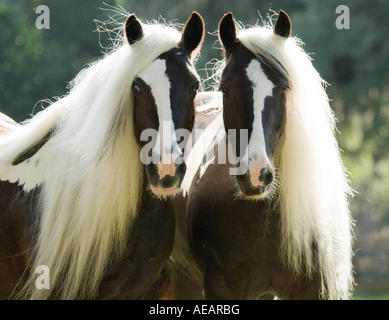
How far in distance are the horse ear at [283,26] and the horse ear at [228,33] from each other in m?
0.26

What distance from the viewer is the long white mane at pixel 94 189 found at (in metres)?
4.03

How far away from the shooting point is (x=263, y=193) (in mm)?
4039

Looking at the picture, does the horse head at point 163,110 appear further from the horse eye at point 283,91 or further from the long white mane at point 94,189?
the horse eye at point 283,91

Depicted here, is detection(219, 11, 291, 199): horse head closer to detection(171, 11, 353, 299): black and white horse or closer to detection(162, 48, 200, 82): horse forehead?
detection(171, 11, 353, 299): black and white horse

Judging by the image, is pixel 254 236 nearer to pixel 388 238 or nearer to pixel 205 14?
pixel 388 238

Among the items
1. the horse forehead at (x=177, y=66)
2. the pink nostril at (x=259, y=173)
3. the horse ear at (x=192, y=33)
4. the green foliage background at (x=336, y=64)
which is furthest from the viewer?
the green foliage background at (x=336, y=64)

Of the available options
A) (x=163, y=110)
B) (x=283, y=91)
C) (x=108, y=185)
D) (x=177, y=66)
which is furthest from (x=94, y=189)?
(x=283, y=91)

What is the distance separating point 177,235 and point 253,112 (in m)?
1.23

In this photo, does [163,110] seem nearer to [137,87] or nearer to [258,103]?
[137,87]

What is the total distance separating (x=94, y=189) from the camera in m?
4.04

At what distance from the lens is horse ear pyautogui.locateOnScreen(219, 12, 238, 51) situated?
14.4 ft

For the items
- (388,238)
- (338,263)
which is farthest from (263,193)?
(388,238)

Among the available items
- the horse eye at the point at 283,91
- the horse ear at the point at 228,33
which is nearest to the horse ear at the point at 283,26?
the horse ear at the point at 228,33
